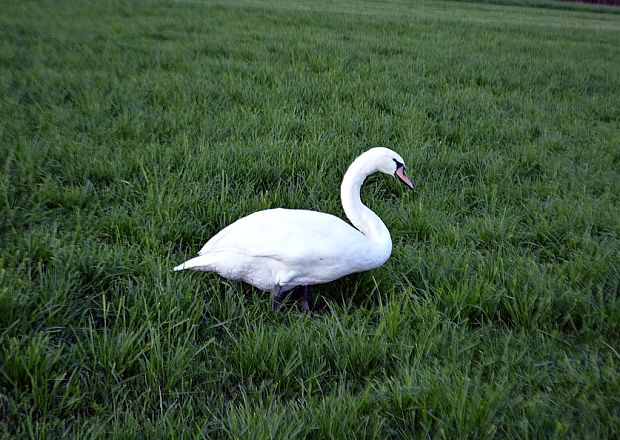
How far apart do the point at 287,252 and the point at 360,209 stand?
53 cm

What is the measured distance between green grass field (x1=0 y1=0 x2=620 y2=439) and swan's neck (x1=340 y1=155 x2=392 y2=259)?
8.2 inches

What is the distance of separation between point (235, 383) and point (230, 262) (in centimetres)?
54

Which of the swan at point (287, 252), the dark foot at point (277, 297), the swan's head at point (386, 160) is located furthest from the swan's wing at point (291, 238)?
the swan's head at point (386, 160)

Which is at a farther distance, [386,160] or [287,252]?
[386,160]

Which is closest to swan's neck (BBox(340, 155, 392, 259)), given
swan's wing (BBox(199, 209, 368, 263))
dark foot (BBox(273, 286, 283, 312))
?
swan's wing (BBox(199, 209, 368, 263))

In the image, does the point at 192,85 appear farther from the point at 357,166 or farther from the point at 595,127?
the point at 595,127

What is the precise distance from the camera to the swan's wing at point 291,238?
7.27ft

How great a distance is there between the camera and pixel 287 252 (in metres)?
2.21

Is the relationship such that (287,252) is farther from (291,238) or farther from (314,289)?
(314,289)

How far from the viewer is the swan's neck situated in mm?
2518

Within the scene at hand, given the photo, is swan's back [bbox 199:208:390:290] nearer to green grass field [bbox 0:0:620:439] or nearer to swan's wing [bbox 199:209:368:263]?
swan's wing [bbox 199:209:368:263]

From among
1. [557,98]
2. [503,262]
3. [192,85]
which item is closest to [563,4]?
[557,98]

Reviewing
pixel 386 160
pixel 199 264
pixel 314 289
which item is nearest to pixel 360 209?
pixel 386 160

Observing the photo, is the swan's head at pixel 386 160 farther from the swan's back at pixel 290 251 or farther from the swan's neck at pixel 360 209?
the swan's back at pixel 290 251
